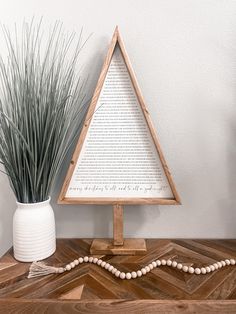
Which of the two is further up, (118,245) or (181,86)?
(181,86)

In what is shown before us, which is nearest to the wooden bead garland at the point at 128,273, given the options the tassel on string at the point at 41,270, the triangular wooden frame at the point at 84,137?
the tassel on string at the point at 41,270

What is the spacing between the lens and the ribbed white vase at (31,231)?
746 mm

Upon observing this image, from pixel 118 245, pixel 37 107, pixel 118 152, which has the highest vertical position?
pixel 37 107

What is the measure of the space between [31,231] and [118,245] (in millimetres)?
248

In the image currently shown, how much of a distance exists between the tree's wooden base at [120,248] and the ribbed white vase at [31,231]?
14cm

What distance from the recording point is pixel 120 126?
0.81 m

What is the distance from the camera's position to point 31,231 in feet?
2.45

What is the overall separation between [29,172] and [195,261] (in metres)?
0.50

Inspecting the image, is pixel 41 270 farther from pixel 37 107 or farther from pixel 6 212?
pixel 37 107

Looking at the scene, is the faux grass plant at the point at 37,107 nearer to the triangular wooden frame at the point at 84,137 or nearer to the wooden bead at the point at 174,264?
the triangular wooden frame at the point at 84,137

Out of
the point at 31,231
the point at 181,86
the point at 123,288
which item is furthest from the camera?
the point at 181,86

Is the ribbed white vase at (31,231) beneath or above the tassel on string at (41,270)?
above

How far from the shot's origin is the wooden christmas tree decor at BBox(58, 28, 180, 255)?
80 centimetres

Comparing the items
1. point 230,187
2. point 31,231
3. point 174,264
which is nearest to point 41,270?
point 31,231
